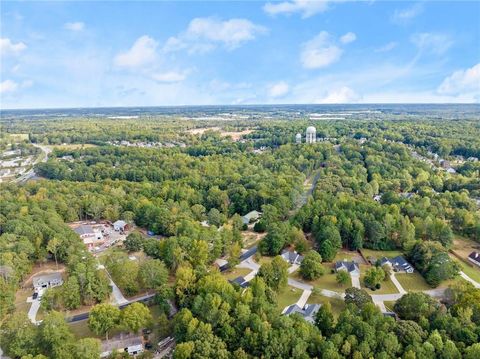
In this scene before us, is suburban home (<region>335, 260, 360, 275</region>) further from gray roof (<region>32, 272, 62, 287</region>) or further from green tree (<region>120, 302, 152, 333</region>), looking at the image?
gray roof (<region>32, 272, 62, 287</region>)

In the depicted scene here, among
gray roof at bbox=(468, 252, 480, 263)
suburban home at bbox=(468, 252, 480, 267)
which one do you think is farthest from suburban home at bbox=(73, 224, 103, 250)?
gray roof at bbox=(468, 252, 480, 263)

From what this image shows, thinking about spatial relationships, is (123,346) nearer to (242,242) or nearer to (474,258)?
(242,242)

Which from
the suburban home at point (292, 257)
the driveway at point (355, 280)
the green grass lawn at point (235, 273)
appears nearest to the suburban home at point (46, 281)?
the green grass lawn at point (235, 273)

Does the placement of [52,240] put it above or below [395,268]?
above

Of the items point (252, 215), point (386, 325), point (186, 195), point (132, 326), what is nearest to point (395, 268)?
point (386, 325)

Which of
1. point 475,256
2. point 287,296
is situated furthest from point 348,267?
point 475,256

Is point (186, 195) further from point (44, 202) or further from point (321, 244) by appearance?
point (321, 244)
